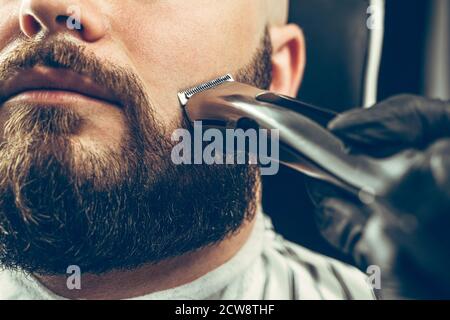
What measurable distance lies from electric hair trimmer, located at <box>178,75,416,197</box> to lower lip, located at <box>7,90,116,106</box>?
11cm

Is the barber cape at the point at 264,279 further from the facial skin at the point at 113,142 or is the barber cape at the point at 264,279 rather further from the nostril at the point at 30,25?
the nostril at the point at 30,25

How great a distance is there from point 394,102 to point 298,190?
0.45m

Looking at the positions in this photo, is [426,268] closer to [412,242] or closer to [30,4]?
[412,242]

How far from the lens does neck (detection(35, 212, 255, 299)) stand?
0.60 meters

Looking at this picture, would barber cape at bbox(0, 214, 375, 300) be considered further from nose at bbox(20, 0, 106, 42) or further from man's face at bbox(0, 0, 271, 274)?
nose at bbox(20, 0, 106, 42)

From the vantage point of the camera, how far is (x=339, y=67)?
0.84m

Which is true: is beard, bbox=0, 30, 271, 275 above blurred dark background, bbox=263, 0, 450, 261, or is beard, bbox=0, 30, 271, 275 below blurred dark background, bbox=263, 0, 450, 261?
below

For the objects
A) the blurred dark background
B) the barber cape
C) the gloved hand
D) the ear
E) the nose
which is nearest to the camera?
the gloved hand

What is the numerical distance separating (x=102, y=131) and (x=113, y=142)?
0.05 ft

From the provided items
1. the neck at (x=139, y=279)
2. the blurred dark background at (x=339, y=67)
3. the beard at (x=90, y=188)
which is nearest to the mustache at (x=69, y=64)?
the beard at (x=90, y=188)

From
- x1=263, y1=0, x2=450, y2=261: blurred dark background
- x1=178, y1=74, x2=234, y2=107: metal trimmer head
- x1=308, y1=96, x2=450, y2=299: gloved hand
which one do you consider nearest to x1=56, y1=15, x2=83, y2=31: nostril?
x1=178, y1=74, x2=234, y2=107: metal trimmer head

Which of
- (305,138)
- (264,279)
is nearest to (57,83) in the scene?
(305,138)

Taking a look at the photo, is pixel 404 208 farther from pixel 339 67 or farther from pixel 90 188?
pixel 339 67
